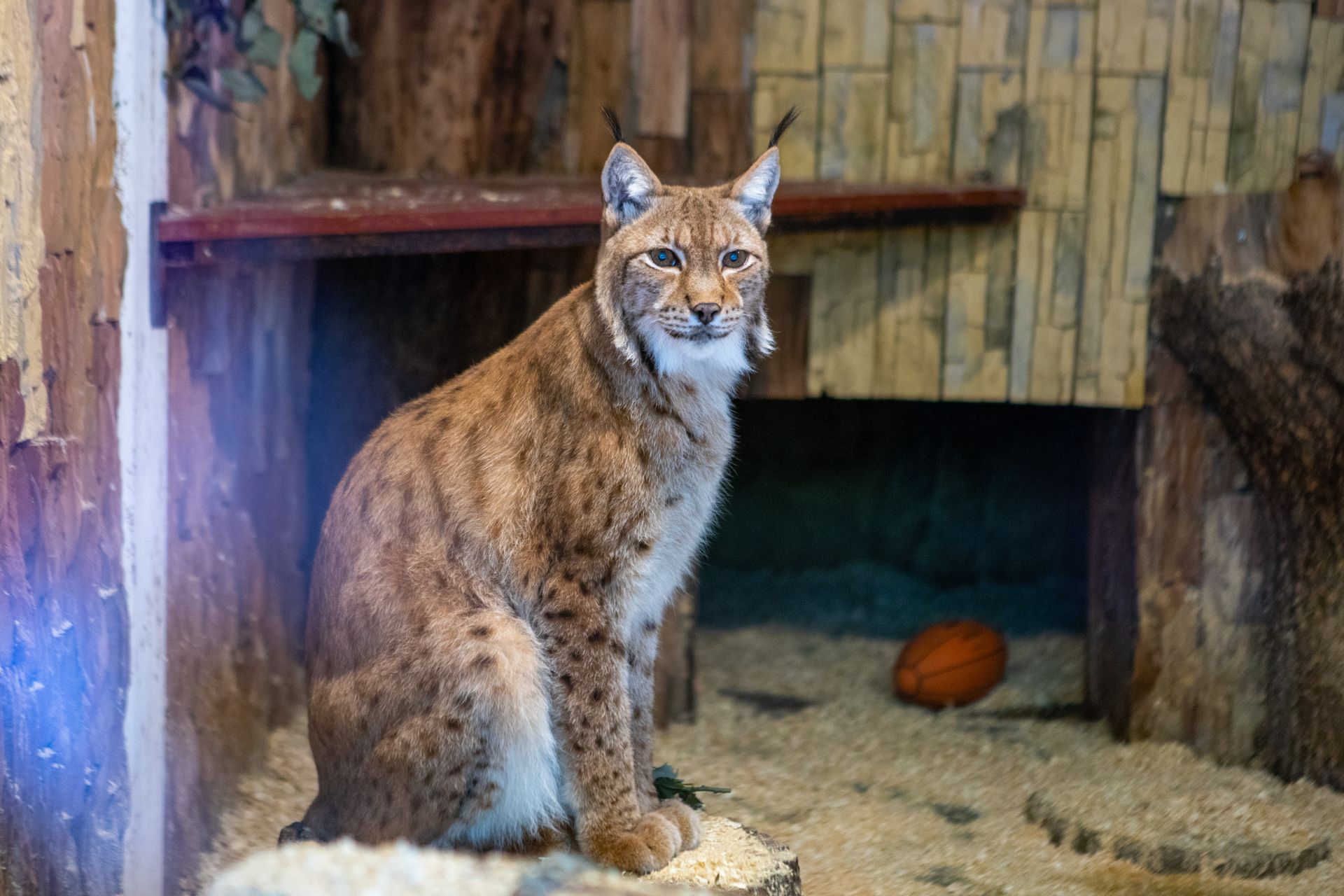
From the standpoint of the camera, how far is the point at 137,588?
3.35 meters

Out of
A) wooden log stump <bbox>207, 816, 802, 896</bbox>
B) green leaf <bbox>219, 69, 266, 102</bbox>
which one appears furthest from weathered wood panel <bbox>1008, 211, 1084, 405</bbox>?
wooden log stump <bbox>207, 816, 802, 896</bbox>

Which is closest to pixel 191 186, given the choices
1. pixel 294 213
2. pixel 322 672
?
pixel 294 213

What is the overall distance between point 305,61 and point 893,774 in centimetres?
307

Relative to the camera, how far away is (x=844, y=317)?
479cm

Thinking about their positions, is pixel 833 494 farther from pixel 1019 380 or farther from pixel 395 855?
pixel 395 855

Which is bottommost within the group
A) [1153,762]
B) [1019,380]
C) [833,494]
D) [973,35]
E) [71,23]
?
[1153,762]

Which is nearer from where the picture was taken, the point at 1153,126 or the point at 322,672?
the point at 322,672

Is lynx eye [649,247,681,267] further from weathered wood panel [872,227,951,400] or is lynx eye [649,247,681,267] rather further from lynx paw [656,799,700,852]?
weathered wood panel [872,227,951,400]

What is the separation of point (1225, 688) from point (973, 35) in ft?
8.13

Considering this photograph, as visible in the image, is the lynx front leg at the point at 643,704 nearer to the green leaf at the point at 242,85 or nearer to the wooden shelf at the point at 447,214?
the wooden shelf at the point at 447,214

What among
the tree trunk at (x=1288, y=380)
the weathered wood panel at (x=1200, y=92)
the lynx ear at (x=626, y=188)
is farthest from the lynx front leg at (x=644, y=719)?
the weathered wood panel at (x=1200, y=92)

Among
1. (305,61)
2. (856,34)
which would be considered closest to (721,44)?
(856,34)

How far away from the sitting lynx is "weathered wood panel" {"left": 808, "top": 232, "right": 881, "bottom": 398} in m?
1.68

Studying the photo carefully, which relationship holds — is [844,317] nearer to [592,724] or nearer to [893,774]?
[893,774]
